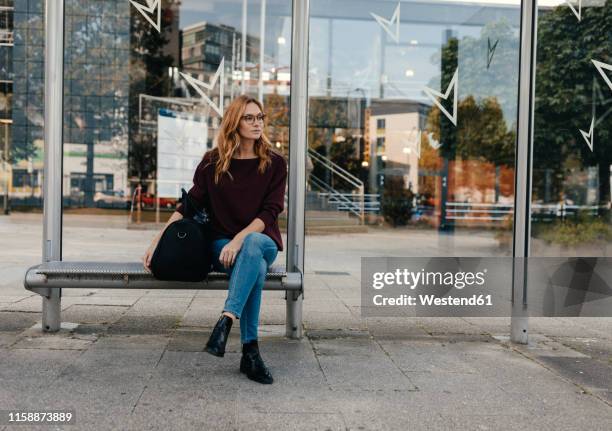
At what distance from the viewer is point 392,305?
17.3 ft

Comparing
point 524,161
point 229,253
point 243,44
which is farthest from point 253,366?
point 243,44

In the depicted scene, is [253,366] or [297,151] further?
[297,151]

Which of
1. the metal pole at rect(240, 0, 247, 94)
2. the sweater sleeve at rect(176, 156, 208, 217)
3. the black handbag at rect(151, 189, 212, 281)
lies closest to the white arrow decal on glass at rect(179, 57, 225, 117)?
the metal pole at rect(240, 0, 247, 94)

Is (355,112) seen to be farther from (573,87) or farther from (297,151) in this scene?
(297,151)

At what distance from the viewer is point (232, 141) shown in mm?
3549

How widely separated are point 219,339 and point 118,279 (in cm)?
92

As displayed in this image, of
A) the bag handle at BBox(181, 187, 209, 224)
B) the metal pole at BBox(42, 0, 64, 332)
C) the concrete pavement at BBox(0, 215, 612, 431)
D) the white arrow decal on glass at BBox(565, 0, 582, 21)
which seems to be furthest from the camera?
the white arrow decal on glass at BBox(565, 0, 582, 21)

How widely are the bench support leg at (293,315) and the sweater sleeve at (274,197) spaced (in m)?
0.72

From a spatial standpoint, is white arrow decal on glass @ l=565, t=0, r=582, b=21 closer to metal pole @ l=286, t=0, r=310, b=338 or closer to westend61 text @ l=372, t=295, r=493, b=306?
westend61 text @ l=372, t=295, r=493, b=306

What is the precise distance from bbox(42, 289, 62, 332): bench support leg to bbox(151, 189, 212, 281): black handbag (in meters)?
0.96

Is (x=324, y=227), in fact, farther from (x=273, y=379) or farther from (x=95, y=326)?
(x=273, y=379)

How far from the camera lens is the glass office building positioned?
966 cm

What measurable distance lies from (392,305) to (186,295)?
197 centimetres

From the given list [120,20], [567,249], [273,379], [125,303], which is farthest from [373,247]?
[273,379]
